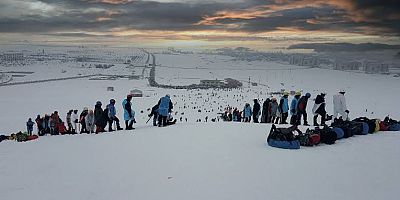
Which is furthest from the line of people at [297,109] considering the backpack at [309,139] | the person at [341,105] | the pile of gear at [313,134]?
the backpack at [309,139]

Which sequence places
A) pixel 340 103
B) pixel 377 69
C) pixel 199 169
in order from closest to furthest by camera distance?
pixel 199 169 → pixel 340 103 → pixel 377 69

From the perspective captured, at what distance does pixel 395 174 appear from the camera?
7.00 metres

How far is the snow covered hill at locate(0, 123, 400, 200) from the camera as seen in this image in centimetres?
627

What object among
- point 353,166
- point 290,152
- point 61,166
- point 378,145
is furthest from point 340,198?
point 61,166

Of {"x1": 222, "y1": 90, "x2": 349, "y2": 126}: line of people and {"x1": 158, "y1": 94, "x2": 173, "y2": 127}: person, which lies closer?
{"x1": 222, "y1": 90, "x2": 349, "y2": 126}: line of people

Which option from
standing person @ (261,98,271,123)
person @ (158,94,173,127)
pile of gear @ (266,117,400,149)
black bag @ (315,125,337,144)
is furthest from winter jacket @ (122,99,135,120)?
black bag @ (315,125,337,144)

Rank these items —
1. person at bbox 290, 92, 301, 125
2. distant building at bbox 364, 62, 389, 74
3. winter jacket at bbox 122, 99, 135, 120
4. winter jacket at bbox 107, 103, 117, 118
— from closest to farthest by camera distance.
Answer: winter jacket at bbox 122, 99, 135, 120, winter jacket at bbox 107, 103, 117, 118, person at bbox 290, 92, 301, 125, distant building at bbox 364, 62, 389, 74

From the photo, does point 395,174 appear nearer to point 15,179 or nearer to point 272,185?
point 272,185

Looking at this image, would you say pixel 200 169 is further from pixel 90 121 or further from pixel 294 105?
pixel 90 121

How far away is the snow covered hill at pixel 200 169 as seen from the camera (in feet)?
20.6

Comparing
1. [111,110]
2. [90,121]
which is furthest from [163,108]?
[90,121]

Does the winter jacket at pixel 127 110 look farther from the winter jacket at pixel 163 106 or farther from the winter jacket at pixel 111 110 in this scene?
the winter jacket at pixel 163 106

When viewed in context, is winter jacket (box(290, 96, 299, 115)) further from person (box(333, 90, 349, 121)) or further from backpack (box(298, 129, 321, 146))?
backpack (box(298, 129, 321, 146))

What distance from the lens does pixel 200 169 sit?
7441mm
